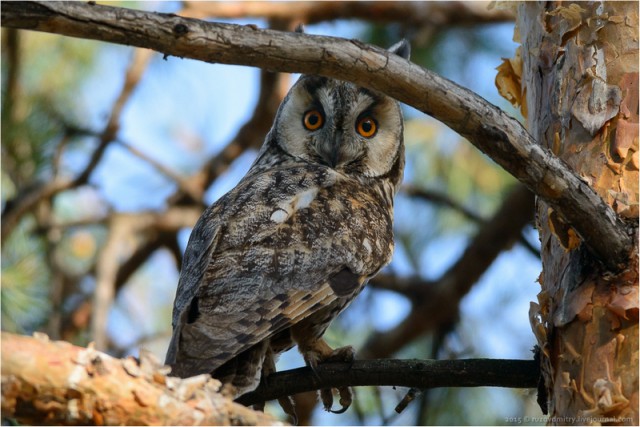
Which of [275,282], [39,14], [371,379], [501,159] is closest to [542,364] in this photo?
[371,379]

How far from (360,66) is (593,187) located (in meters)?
0.78

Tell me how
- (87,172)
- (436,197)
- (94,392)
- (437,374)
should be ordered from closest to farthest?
(94,392)
(437,374)
(87,172)
(436,197)

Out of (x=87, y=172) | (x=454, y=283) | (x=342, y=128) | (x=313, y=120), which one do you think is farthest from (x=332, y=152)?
(x=87, y=172)

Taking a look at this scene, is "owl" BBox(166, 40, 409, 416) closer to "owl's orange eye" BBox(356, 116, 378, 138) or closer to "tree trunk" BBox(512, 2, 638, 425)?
"owl's orange eye" BBox(356, 116, 378, 138)

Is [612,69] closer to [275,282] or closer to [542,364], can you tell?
[542,364]

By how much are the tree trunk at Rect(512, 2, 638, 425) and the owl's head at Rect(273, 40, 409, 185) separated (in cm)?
85

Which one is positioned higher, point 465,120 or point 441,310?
point 441,310

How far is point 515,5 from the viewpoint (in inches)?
109

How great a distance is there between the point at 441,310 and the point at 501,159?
8.97 ft

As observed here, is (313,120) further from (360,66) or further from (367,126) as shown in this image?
(360,66)

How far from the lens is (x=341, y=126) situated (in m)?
3.20

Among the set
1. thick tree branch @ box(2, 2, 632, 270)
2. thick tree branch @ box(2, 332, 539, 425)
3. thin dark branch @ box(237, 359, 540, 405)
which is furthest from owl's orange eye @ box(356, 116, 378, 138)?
thick tree branch @ box(2, 332, 539, 425)

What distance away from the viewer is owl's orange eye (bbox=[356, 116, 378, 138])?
3.28 metres

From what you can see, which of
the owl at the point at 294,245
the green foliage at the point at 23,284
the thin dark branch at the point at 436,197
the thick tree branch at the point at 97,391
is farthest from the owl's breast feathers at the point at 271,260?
the thin dark branch at the point at 436,197
